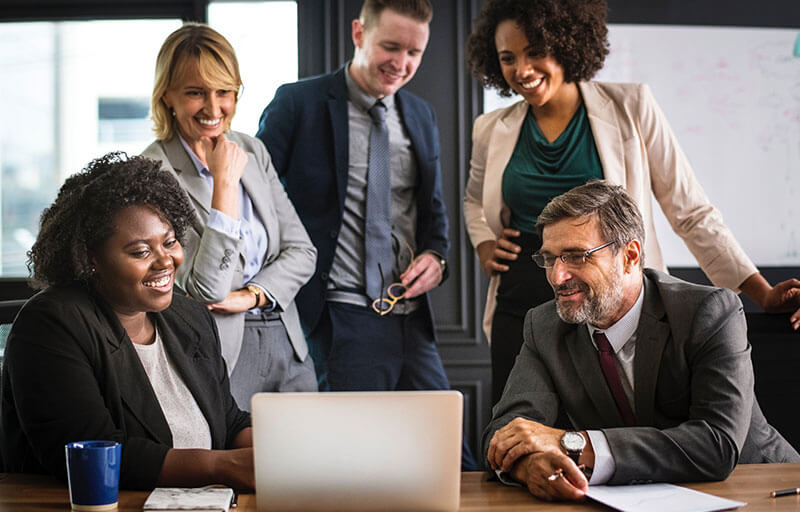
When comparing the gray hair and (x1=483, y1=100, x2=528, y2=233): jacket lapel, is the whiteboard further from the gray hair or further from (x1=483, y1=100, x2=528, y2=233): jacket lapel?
the gray hair

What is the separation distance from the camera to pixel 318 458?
1.27 meters

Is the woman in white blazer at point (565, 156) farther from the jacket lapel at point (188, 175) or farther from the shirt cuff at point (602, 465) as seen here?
the shirt cuff at point (602, 465)

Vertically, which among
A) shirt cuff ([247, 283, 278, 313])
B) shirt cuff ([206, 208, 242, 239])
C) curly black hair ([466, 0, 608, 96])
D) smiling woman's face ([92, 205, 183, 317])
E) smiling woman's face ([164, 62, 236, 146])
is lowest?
shirt cuff ([247, 283, 278, 313])

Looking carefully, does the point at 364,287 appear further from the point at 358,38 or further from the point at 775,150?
the point at 775,150

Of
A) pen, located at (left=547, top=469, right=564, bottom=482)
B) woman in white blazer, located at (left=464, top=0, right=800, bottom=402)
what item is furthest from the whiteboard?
pen, located at (left=547, top=469, right=564, bottom=482)

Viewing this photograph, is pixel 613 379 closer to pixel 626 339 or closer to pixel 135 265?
pixel 626 339

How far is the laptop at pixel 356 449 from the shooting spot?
126 cm

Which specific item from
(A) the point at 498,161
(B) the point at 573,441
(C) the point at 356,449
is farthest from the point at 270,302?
(C) the point at 356,449

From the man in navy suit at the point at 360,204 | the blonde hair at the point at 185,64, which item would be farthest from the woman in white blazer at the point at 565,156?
the blonde hair at the point at 185,64

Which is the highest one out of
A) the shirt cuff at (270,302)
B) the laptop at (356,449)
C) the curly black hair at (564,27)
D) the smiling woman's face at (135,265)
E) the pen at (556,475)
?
the curly black hair at (564,27)

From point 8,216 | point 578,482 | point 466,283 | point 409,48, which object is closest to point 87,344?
point 578,482

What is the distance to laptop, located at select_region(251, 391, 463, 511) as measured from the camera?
126cm

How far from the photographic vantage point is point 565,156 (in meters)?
2.64

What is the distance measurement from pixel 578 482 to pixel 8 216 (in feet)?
11.7
